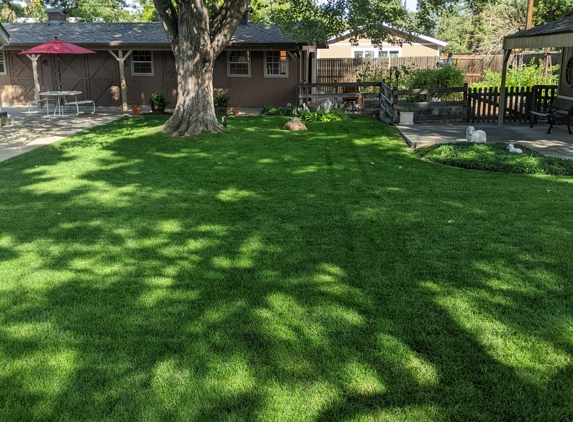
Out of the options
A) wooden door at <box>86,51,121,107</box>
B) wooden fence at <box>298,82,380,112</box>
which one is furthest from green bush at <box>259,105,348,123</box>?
wooden door at <box>86,51,121,107</box>

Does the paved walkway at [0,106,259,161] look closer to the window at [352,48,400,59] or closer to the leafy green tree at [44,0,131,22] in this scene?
the window at [352,48,400,59]

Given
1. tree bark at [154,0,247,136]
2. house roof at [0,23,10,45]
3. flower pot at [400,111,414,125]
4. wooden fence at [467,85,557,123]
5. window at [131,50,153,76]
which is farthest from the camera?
window at [131,50,153,76]

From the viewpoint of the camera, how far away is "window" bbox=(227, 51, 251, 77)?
21.0 m

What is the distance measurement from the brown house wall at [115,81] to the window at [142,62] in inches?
7.2

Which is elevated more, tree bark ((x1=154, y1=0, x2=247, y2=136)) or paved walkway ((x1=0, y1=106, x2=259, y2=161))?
tree bark ((x1=154, y1=0, x2=247, y2=136))

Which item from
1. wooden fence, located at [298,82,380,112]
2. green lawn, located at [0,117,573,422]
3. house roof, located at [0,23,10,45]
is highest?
house roof, located at [0,23,10,45]

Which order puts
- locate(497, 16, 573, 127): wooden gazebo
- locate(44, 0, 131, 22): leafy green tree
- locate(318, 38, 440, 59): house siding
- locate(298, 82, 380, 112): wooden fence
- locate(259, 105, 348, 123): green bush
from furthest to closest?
locate(44, 0, 131, 22): leafy green tree < locate(318, 38, 440, 59): house siding < locate(298, 82, 380, 112): wooden fence < locate(259, 105, 348, 123): green bush < locate(497, 16, 573, 127): wooden gazebo

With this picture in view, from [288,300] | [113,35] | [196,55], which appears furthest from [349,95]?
[288,300]

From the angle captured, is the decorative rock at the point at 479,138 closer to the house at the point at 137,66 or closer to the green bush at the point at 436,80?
the green bush at the point at 436,80

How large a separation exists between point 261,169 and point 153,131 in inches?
218

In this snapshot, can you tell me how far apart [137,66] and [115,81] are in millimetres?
1128

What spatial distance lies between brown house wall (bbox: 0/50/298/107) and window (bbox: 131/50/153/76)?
18 cm

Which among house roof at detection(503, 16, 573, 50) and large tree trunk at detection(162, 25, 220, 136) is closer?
house roof at detection(503, 16, 573, 50)

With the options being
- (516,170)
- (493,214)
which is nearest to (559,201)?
(493,214)
